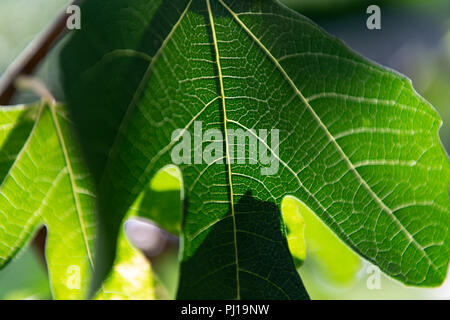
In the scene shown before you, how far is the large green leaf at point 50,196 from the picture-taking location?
1247 mm

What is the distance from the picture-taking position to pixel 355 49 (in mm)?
1145

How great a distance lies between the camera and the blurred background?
177cm

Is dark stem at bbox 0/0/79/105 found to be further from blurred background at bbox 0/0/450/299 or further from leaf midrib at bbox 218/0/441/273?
leaf midrib at bbox 218/0/441/273

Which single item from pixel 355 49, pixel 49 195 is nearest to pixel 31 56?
pixel 49 195

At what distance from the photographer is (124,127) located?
1.11 metres

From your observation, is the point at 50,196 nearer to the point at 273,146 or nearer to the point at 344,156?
the point at 273,146

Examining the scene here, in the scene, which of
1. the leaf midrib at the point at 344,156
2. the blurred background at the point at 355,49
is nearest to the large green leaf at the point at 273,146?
the leaf midrib at the point at 344,156

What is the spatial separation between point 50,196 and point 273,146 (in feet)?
2.12

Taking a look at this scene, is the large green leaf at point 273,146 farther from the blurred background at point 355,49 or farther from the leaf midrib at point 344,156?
the blurred background at point 355,49

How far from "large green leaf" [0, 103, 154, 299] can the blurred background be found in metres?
0.09

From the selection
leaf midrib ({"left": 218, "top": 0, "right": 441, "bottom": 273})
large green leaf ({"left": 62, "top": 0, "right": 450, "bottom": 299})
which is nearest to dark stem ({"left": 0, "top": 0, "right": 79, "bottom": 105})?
large green leaf ({"left": 62, "top": 0, "right": 450, "bottom": 299})
